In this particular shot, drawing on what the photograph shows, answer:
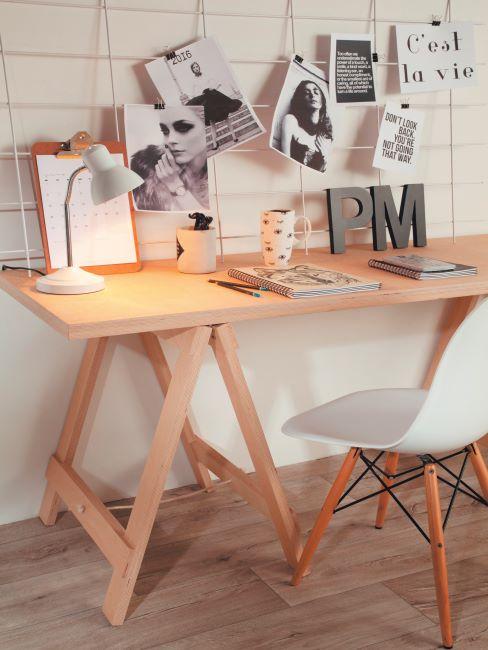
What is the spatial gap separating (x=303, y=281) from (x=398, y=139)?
808mm

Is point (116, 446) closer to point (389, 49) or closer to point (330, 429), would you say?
point (330, 429)

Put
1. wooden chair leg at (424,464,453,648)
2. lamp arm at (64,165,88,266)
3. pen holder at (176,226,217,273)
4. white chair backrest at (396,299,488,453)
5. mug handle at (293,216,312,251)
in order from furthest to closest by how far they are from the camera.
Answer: mug handle at (293,216,312,251) → pen holder at (176,226,217,273) → lamp arm at (64,165,88,266) → wooden chair leg at (424,464,453,648) → white chair backrest at (396,299,488,453)

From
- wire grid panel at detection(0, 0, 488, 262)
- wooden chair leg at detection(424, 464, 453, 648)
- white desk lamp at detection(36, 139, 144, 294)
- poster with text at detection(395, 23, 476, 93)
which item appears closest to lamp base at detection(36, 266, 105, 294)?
white desk lamp at detection(36, 139, 144, 294)

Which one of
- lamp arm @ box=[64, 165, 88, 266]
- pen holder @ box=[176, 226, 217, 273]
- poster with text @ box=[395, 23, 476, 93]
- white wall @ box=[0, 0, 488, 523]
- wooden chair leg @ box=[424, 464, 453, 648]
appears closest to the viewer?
wooden chair leg @ box=[424, 464, 453, 648]

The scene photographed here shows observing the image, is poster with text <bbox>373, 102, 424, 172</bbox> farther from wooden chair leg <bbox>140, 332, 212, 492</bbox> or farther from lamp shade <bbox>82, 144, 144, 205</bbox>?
lamp shade <bbox>82, 144, 144, 205</bbox>

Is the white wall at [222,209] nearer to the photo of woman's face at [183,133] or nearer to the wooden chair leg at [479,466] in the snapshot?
the photo of woman's face at [183,133]

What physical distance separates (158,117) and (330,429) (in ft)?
2.89

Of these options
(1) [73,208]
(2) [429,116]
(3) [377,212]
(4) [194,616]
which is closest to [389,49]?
(2) [429,116]

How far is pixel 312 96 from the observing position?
2.19 meters

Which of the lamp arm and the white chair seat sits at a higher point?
the lamp arm

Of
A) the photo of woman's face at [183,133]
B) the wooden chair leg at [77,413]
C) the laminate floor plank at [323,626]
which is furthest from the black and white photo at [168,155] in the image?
the laminate floor plank at [323,626]

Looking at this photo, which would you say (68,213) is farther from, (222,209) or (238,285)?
(222,209)

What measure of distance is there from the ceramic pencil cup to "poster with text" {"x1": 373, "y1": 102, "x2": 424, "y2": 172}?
0.51 meters

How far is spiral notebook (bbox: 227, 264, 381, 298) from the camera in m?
1.63
